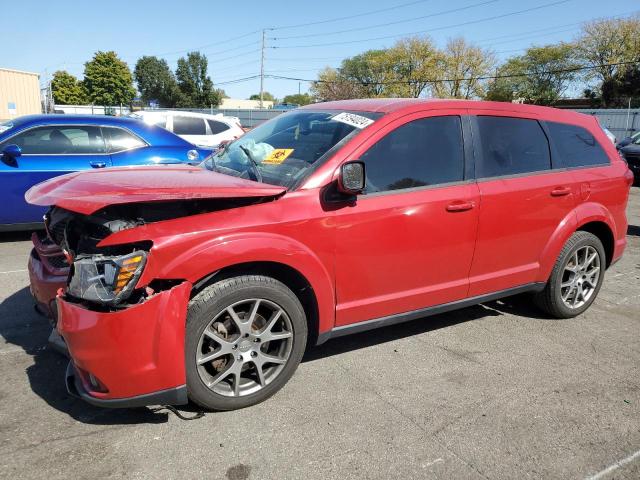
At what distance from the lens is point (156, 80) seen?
3268 inches

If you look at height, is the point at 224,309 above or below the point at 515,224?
below

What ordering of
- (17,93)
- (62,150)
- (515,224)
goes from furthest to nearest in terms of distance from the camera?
(17,93) < (62,150) < (515,224)

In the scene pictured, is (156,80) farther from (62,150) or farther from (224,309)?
(224,309)

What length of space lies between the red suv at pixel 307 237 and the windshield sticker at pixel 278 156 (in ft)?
0.05

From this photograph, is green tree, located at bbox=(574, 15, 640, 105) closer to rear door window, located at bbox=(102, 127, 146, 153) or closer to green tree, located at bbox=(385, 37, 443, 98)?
green tree, located at bbox=(385, 37, 443, 98)

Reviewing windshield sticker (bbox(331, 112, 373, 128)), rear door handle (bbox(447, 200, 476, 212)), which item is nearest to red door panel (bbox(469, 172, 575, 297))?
rear door handle (bbox(447, 200, 476, 212))

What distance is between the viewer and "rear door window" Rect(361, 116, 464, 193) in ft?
10.8

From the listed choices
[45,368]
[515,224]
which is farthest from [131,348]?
[515,224]

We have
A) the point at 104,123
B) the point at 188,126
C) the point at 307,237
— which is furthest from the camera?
the point at 188,126

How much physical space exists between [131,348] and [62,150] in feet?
16.1

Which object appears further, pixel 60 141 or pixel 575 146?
pixel 60 141

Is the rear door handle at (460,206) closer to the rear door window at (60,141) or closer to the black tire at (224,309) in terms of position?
the black tire at (224,309)

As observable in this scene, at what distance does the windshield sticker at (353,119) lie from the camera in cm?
333

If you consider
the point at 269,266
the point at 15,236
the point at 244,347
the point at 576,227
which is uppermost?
the point at 576,227
